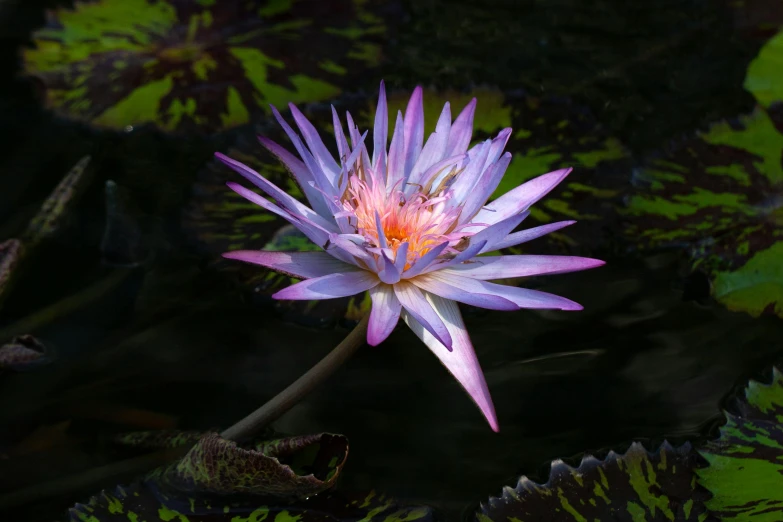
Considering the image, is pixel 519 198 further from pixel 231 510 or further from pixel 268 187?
pixel 231 510

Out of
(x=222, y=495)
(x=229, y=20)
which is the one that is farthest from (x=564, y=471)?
(x=229, y=20)

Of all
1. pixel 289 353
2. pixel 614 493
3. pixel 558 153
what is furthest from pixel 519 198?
pixel 558 153

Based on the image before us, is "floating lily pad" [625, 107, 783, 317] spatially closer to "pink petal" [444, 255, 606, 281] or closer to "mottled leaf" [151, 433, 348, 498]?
"pink petal" [444, 255, 606, 281]

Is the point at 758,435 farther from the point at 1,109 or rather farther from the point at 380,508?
the point at 1,109

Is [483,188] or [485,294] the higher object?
[483,188]

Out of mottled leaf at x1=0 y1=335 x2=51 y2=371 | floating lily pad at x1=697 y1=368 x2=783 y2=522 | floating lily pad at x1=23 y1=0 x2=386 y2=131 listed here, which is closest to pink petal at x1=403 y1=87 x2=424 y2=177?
floating lily pad at x1=697 y1=368 x2=783 y2=522

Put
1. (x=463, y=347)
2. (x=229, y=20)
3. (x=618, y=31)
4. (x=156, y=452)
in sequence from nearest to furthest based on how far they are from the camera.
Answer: (x=463, y=347)
(x=156, y=452)
(x=229, y=20)
(x=618, y=31)

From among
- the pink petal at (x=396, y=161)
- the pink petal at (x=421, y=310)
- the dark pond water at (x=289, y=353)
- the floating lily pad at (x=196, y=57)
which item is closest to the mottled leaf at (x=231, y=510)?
the dark pond water at (x=289, y=353)

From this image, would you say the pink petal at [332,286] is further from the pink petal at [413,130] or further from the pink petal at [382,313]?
the pink petal at [413,130]
